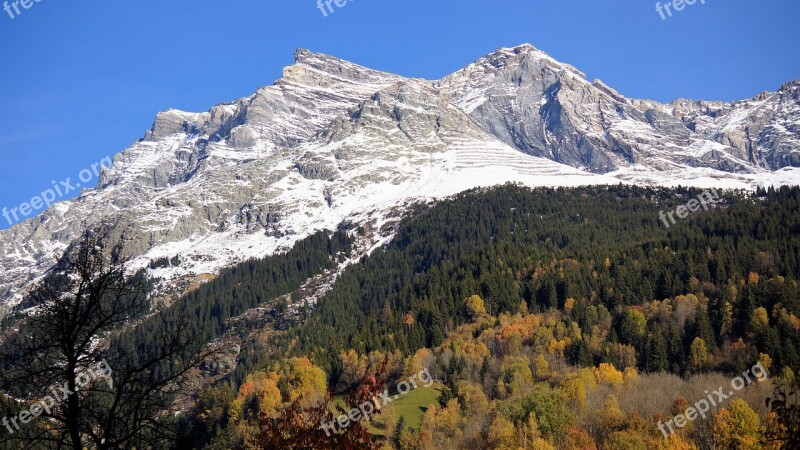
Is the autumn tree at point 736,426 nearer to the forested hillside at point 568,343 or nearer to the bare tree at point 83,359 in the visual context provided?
the forested hillside at point 568,343

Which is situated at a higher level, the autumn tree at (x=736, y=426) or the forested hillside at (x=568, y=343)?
the forested hillside at (x=568, y=343)

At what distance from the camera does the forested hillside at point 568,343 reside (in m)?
93.3

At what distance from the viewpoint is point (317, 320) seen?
19238 cm

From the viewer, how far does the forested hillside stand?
93312 mm

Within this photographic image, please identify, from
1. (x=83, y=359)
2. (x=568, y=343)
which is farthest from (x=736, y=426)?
(x=83, y=359)

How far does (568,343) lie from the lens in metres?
141

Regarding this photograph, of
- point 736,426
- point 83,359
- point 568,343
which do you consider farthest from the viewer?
point 568,343

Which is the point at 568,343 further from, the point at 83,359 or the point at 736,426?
the point at 83,359

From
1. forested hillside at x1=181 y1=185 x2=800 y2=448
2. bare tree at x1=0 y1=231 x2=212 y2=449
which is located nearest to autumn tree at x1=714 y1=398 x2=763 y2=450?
forested hillside at x1=181 y1=185 x2=800 y2=448

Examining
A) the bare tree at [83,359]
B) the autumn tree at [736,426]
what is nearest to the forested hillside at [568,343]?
the autumn tree at [736,426]

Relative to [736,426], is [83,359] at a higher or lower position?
higher

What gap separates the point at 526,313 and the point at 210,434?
264 feet

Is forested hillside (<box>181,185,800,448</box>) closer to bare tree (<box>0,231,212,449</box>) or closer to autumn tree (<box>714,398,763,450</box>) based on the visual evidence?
autumn tree (<box>714,398,763,450</box>)

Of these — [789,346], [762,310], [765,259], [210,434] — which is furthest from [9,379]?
[765,259]
